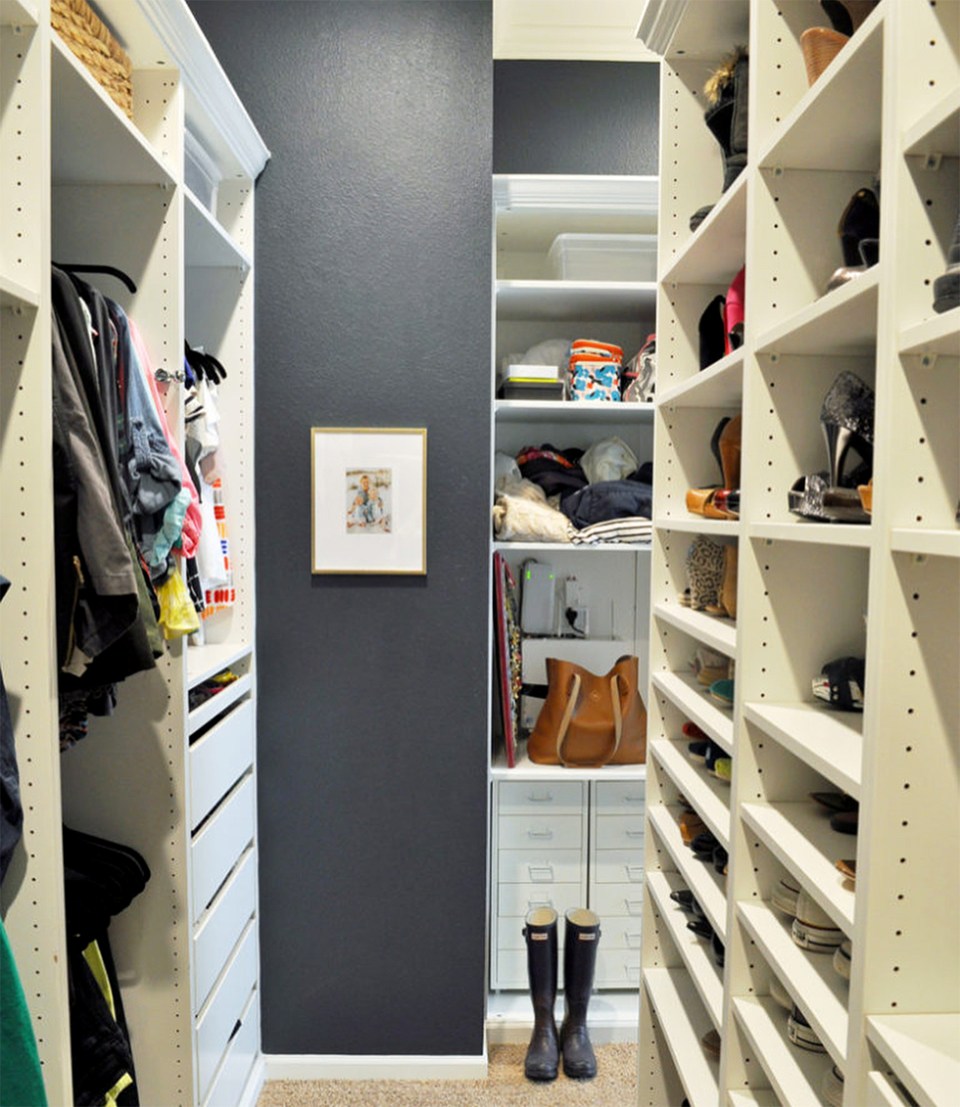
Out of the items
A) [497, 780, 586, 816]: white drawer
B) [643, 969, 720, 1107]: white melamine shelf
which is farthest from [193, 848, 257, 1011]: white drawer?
[643, 969, 720, 1107]: white melamine shelf

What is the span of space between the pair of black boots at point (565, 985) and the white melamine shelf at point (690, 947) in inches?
26.9

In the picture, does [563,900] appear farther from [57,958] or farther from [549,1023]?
[57,958]

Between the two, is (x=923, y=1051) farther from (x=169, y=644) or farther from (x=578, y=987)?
(x=578, y=987)

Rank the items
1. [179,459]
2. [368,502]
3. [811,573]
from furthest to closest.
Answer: [368,502], [179,459], [811,573]

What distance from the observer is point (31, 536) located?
1.06m

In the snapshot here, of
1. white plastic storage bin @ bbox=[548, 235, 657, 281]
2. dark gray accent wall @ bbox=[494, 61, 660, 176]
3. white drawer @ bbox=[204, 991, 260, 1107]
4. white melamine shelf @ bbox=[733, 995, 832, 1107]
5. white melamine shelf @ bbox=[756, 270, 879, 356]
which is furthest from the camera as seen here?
dark gray accent wall @ bbox=[494, 61, 660, 176]

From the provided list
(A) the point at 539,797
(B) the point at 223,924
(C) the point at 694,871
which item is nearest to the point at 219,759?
(B) the point at 223,924

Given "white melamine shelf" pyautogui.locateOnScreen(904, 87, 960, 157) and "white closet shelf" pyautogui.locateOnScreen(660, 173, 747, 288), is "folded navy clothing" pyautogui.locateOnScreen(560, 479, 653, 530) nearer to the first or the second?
"white closet shelf" pyautogui.locateOnScreen(660, 173, 747, 288)

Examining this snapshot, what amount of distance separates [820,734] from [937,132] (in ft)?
2.19

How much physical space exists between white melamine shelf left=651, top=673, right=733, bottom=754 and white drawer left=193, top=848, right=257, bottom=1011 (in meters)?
1.13

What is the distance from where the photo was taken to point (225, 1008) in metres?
1.99

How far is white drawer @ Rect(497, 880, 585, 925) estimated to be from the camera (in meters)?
2.53

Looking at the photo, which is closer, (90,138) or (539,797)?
(90,138)

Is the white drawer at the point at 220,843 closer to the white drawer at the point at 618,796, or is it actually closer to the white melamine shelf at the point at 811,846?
the white drawer at the point at 618,796
